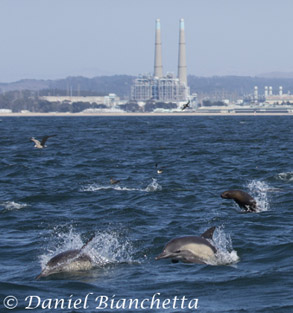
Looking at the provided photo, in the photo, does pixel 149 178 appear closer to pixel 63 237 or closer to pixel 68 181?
pixel 68 181

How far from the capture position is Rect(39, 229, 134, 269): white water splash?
14506mm

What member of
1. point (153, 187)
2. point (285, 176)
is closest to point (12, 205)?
point (153, 187)

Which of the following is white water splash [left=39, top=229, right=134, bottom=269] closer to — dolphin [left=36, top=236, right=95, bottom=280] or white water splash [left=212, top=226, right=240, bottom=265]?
dolphin [left=36, top=236, right=95, bottom=280]

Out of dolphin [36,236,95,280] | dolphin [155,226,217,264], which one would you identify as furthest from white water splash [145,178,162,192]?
dolphin [155,226,217,264]

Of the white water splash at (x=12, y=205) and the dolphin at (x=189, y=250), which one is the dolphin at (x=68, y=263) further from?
the white water splash at (x=12, y=205)

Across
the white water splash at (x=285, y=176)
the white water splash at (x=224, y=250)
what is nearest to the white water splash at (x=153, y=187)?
the white water splash at (x=285, y=176)

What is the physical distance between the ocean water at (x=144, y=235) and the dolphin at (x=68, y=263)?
0.51 ft

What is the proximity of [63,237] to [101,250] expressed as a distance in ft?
7.09

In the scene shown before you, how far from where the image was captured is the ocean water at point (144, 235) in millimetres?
12023

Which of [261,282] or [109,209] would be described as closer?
[261,282]

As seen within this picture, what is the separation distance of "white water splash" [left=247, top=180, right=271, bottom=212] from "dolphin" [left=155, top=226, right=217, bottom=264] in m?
6.55

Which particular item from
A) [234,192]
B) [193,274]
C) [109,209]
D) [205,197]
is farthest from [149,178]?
[193,274]

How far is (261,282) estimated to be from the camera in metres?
12.7

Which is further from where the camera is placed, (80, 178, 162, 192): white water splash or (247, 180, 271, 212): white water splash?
(80, 178, 162, 192): white water splash
